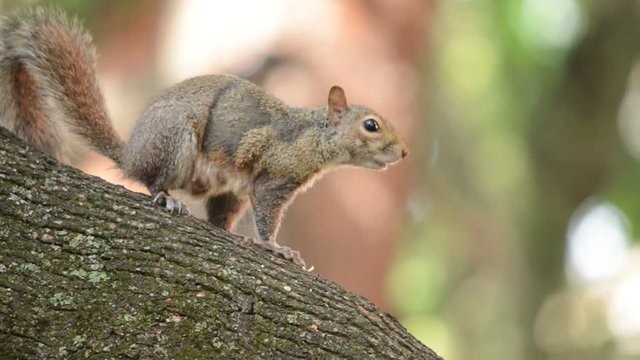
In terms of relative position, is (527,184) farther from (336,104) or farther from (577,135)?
(336,104)

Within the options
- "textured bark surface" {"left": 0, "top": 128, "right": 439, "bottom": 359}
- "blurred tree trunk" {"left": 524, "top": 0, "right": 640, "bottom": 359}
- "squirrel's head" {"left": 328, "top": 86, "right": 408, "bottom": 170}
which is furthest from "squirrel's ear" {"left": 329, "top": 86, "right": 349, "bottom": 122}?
"blurred tree trunk" {"left": 524, "top": 0, "right": 640, "bottom": 359}

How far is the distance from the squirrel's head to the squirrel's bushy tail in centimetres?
94

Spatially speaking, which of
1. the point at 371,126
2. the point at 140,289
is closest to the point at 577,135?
the point at 371,126

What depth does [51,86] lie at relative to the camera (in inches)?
165

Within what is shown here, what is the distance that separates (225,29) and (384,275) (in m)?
2.10

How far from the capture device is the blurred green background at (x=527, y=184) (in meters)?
11.0

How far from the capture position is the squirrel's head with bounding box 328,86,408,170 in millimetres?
4742

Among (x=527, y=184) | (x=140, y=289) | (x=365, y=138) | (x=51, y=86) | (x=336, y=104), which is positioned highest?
(x=527, y=184)

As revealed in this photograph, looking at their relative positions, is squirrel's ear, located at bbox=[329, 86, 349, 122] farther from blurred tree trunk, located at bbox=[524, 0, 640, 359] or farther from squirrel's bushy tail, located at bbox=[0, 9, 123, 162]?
blurred tree trunk, located at bbox=[524, 0, 640, 359]

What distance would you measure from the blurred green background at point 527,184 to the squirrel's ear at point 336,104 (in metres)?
5.57

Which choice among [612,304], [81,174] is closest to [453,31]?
[612,304]

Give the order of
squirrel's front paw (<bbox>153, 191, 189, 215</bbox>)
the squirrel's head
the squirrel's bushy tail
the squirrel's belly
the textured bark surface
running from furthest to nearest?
the squirrel's head < the squirrel's belly < the squirrel's bushy tail < squirrel's front paw (<bbox>153, 191, 189, 215</bbox>) < the textured bark surface

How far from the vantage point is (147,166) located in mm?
4270

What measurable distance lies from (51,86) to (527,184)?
7931mm
